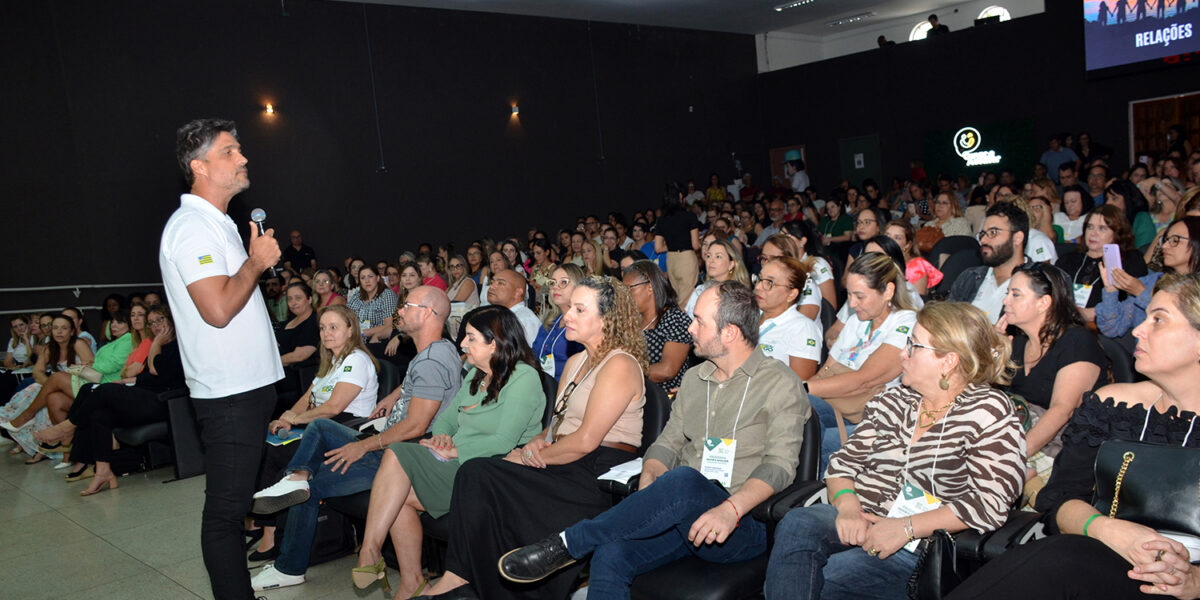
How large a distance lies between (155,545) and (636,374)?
2.81 metres

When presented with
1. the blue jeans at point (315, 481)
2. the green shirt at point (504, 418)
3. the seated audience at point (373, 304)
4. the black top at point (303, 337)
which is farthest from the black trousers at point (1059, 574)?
the seated audience at point (373, 304)

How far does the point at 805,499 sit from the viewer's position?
2.35 metres

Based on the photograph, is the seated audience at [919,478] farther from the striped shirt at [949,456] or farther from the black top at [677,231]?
the black top at [677,231]

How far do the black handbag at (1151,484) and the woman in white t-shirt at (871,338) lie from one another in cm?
124

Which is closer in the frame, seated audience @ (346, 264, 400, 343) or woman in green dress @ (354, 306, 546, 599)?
woman in green dress @ (354, 306, 546, 599)

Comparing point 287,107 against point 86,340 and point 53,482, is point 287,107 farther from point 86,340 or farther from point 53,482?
point 53,482

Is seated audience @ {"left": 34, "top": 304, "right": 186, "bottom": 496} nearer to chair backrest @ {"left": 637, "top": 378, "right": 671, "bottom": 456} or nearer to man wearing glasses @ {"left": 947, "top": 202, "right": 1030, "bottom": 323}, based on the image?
chair backrest @ {"left": 637, "top": 378, "right": 671, "bottom": 456}

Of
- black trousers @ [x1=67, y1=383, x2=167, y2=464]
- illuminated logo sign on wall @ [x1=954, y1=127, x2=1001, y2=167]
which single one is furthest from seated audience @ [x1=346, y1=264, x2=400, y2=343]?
illuminated logo sign on wall @ [x1=954, y1=127, x2=1001, y2=167]

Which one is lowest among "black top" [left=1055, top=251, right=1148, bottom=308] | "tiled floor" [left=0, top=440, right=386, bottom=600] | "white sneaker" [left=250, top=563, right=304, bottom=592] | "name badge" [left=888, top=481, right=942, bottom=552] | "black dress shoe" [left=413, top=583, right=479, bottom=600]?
"tiled floor" [left=0, top=440, right=386, bottom=600]

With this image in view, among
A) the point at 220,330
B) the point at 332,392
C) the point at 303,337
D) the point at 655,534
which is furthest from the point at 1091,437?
the point at 303,337

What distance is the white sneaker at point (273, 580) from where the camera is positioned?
3461mm

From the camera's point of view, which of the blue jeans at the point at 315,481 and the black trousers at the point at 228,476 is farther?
the blue jeans at the point at 315,481

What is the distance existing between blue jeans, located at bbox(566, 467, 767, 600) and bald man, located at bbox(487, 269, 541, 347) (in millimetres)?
2591

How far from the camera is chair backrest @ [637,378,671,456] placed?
2.95 meters
